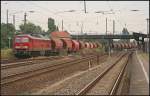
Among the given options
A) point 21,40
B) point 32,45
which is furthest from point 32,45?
point 21,40

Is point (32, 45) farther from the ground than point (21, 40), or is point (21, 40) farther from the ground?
point (21, 40)

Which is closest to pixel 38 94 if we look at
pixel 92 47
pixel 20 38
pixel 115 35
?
pixel 20 38

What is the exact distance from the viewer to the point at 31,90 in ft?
58.0

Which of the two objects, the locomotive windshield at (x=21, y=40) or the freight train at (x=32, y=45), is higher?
the locomotive windshield at (x=21, y=40)

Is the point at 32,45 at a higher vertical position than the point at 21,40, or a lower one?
lower

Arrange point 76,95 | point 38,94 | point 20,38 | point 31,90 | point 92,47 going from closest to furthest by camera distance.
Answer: point 76,95, point 38,94, point 31,90, point 20,38, point 92,47

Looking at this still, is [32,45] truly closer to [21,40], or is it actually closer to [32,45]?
[32,45]

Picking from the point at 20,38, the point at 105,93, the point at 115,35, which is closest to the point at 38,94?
the point at 105,93

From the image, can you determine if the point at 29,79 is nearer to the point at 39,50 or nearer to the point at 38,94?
the point at 38,94

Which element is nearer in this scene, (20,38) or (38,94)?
(38,94)

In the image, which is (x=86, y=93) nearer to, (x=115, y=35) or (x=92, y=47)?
(x=92, y=47)

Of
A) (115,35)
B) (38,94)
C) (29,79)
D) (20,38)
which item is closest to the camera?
(38,94)

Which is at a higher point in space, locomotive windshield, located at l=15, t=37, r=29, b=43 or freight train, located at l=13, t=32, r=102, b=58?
locomotive windshield, located at l=15, t=37, r=29, b=43

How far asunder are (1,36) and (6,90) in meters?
61.0
